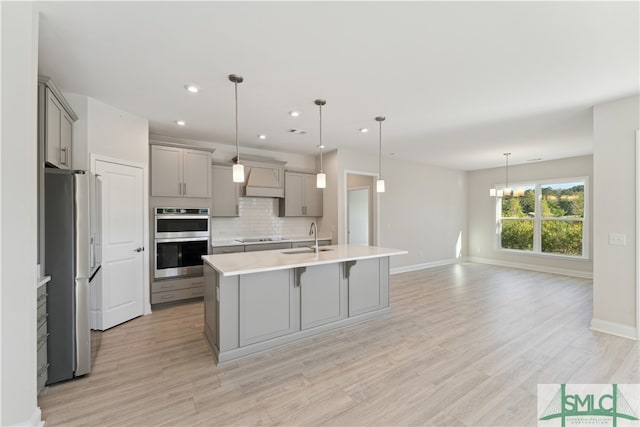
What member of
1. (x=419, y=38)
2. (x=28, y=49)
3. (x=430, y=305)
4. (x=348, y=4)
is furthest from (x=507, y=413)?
(x=28, y=49)

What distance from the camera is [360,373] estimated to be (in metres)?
2.35

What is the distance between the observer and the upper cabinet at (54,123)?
2.28 m

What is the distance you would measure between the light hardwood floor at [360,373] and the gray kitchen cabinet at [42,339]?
0.15 m

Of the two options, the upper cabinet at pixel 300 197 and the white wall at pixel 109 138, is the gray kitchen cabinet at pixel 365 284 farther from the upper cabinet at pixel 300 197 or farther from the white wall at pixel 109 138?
the white wall at pixel 109 138

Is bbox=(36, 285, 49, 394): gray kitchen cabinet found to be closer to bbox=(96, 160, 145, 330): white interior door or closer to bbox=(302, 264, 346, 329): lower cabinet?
bbox=(96, 160, 145, 330): white interior door

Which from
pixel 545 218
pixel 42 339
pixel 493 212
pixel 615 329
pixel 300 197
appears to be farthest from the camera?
pixel 493 212

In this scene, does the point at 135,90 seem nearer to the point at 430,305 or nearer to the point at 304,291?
the point at 304,291

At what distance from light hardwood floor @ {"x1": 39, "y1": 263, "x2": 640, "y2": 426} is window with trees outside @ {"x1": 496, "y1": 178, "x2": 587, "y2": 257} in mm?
3438

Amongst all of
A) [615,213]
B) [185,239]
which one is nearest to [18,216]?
[185,239]

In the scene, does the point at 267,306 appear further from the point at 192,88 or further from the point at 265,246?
the point at 192,88

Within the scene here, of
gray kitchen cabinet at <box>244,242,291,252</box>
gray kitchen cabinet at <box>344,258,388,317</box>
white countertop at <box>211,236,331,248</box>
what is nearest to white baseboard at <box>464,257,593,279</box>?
white countertop at <box>211,236,331,248</box>

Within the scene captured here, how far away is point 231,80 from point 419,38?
1.67 metres

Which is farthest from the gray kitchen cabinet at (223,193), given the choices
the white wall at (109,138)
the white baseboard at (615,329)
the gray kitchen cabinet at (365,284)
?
the white baseboard at (615,329)

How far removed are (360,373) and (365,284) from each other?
1304 mm
